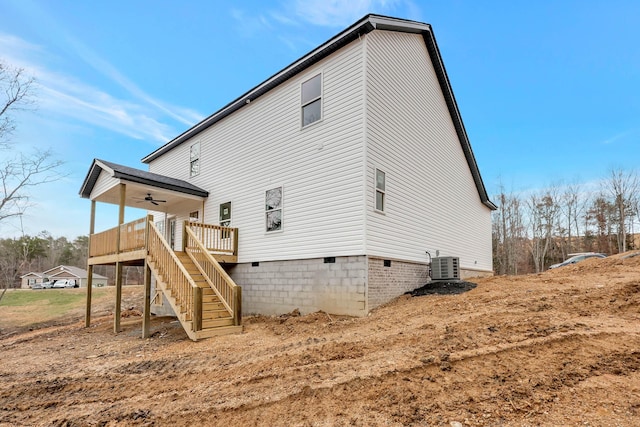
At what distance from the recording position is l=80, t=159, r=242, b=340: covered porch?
8078 millimetres

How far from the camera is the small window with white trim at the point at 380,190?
9.20 metres

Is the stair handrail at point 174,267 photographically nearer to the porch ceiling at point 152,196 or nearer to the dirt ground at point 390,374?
the dirt ground at point 390,374

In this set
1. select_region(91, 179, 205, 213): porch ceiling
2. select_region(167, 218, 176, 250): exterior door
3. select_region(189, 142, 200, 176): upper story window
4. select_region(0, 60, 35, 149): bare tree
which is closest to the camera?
select_region(91, 179, 205, 213): porch ceiling

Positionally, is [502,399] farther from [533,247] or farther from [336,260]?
[533,247]

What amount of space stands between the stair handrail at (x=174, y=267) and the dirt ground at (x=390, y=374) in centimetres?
99

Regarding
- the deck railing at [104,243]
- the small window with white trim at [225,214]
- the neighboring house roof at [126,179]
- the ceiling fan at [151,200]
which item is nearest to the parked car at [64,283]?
the deck railing at [104,243]

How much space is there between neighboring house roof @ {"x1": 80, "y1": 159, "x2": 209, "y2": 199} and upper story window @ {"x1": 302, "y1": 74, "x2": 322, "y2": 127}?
5.51 metres

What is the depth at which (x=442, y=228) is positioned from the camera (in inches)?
533

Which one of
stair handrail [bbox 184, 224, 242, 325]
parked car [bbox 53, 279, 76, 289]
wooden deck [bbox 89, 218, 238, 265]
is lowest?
parked car [bbox 53, 279, 76, 289]

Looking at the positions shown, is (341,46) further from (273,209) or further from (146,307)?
(146,307)

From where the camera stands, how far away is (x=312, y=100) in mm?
10125

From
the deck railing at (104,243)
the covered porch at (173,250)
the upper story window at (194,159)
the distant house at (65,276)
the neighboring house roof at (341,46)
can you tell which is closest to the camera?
the covered porch at (173,250)

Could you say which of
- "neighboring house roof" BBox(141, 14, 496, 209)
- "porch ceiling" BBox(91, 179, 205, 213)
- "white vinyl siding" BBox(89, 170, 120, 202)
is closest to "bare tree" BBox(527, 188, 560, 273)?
"neighboring house roof" BBox(141, 14, 496, 209)

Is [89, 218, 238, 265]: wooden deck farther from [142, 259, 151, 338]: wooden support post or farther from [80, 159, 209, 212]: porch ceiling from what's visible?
[80, 159, 209, 212]: porch ceiling
